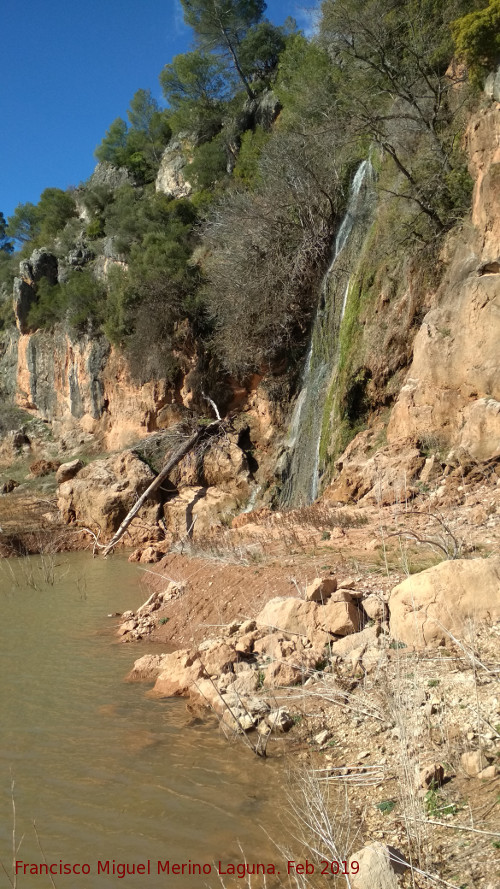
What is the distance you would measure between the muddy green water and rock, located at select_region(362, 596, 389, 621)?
5.44 feet

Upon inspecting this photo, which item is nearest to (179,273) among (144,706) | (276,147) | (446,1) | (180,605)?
(276,147)

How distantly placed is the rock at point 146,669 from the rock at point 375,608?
227cm

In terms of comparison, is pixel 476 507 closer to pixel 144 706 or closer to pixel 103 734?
pixel 144 706

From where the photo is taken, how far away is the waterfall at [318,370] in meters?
15.1

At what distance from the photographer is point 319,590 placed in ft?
19.7

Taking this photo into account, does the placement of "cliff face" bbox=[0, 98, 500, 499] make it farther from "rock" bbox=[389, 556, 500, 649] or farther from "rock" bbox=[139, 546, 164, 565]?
"rock" bbox=[389, 556, 500, 649]

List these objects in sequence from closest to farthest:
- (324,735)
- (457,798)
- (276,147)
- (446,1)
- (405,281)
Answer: (457,798)
(324,735)
(405,281)
(446,1)
(276,147)

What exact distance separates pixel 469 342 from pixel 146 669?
7.12 meters

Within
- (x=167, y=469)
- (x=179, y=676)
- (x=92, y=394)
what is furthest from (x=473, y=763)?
(x=92, y=394)

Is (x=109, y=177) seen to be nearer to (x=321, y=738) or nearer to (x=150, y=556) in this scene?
(x=150, y=556)

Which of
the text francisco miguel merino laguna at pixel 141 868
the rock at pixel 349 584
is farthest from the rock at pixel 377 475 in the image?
the text francisco miguel merino laguna at pixel 141 868

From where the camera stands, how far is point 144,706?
18.6 feet

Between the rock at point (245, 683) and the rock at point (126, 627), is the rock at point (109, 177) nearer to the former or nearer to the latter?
the rock at point (126, 627)

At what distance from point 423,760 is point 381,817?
43 cm
